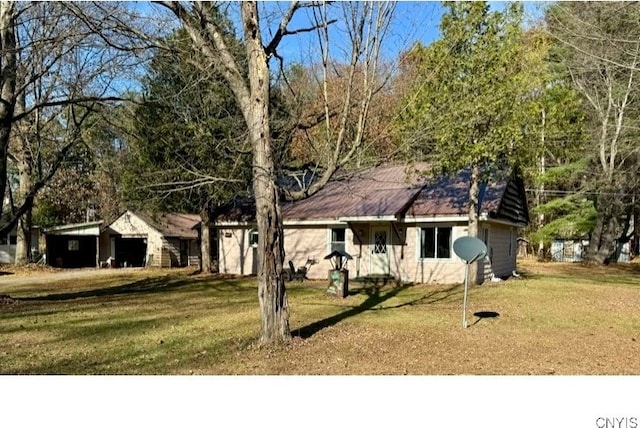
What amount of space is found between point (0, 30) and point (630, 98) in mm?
20626

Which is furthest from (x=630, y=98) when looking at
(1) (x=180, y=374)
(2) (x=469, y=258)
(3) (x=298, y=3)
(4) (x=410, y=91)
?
(1) (x=180, y=374)

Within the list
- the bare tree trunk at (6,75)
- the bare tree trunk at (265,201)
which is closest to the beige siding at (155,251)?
the bare tree trunk at (6,75)

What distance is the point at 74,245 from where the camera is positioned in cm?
3359

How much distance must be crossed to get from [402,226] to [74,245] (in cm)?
2560

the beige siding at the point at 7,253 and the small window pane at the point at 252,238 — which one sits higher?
the small window pane at the point at 252,238

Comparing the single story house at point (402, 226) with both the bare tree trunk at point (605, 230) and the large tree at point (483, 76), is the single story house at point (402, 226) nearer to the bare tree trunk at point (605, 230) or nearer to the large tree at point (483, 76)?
the large tree at point (483, 76)

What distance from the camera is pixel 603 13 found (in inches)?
389

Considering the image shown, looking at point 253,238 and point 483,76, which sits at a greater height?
point 483,76

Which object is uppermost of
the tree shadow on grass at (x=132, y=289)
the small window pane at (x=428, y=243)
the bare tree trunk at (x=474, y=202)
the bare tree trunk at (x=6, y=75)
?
the bare tree trunk at (x=6, y=75)

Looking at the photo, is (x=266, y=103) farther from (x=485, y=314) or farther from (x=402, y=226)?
(x=402, y=226)

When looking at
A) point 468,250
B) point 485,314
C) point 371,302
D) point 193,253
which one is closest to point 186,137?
point 371,302

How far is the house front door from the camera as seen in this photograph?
18.0m

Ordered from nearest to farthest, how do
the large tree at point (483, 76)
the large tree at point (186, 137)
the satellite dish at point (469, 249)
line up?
the large tree at point (186, 137), the satellite dish at point (469, 249), the large tree at point (483, 76)

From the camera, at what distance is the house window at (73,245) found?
109 ft
